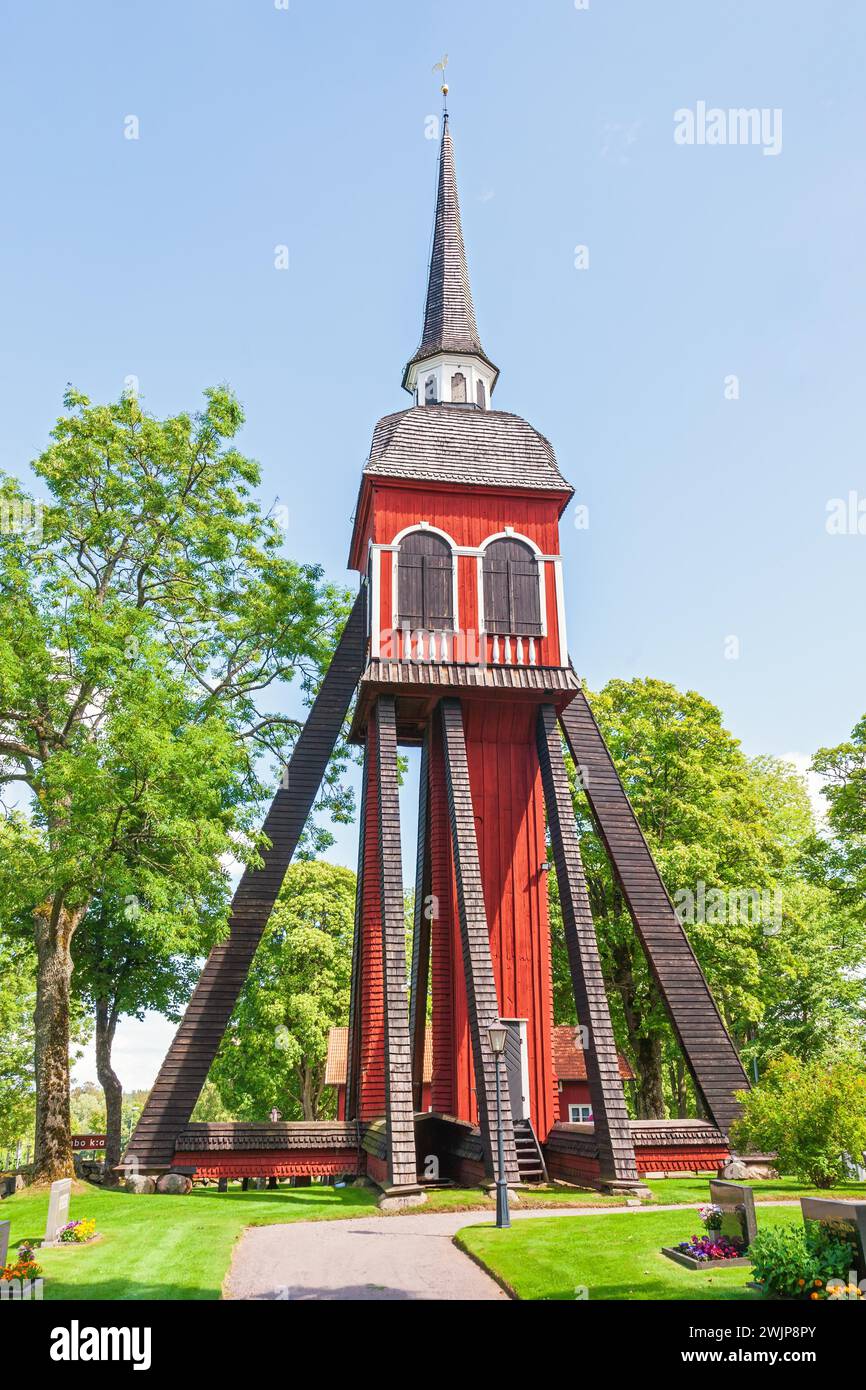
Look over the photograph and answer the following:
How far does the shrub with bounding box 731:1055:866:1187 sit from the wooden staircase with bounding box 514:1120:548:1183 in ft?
14.0

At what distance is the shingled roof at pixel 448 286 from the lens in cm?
2767

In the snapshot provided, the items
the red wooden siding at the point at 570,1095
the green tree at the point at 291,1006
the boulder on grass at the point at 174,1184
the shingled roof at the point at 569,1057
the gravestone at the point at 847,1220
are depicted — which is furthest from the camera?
the green tree at the point at 291,1006

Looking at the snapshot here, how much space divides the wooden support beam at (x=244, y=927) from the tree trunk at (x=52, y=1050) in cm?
160

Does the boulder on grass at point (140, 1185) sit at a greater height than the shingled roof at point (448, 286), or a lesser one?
lesser

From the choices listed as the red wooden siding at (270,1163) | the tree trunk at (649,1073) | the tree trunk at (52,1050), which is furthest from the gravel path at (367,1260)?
the tree trunk at (649,1073)

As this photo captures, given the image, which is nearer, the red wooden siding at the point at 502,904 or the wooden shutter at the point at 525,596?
the red wooden siding at the point at 502,904

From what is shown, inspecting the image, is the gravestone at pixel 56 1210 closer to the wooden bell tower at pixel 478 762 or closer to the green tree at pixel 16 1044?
the wooden bell tower at pixel 478 762

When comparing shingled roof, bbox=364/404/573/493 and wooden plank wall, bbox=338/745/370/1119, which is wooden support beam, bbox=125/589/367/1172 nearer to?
wooden plank wall, bbox=338/745/370/1119

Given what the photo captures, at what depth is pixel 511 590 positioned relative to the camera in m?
23.1

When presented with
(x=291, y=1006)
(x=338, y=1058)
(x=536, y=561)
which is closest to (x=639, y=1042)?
(x=338, y=1058)

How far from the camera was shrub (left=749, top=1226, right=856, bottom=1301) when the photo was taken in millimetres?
9008

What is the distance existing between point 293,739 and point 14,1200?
530 inches

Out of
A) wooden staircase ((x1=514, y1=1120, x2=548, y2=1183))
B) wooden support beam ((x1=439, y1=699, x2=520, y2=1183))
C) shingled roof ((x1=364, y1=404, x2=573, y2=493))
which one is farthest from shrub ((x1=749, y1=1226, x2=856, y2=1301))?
shingled roof ((x1=364, y1=404, x2=573, y2=493))
